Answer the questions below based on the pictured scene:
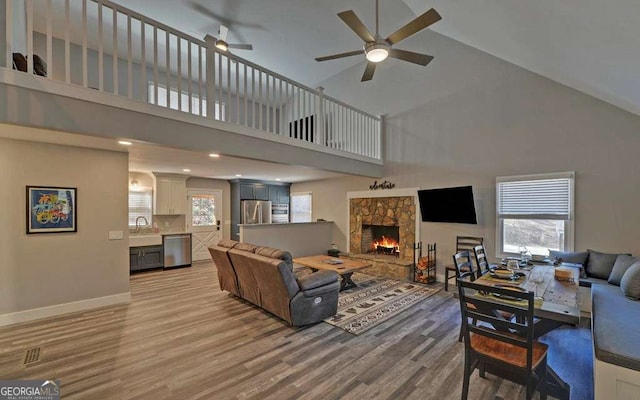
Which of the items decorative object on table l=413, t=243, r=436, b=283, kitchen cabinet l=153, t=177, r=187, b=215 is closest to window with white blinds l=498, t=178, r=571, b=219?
decorative object on table l=413, t=243, r=436, b=283

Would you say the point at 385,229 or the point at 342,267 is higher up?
the point at 385,229

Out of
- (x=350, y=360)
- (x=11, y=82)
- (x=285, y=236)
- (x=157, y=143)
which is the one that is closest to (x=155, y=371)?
(x=350, y=360)

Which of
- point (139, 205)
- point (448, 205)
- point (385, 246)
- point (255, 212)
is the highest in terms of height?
point (448, 205)

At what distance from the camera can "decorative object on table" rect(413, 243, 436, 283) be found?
18.7 ft

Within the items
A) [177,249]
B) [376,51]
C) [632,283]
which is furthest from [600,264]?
[177,249]

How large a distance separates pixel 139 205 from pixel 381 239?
6.59 meters

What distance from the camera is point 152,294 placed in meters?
4.94

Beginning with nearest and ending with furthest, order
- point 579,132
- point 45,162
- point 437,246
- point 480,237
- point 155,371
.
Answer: point 155,371
point 45,162
point 579,132
point 480,237
point 437,246

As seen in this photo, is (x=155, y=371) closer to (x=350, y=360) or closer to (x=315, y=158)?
(x=350, y=360)

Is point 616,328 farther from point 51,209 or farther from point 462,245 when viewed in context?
point 51,209

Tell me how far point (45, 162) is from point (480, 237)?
7.44m

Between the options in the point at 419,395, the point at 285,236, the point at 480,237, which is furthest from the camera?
the point at 285,236

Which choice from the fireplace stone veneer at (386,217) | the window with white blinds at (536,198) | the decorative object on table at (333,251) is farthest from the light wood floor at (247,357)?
the decorative object on table at (333,251)

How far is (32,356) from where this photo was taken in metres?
2.88
